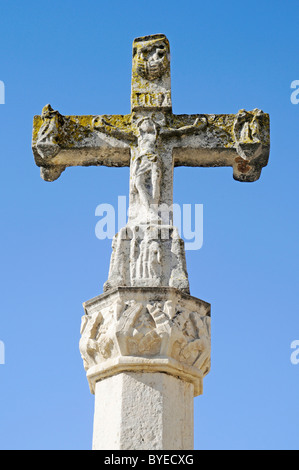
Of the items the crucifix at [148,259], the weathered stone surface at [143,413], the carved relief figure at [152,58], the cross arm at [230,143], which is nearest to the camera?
the weathered stone surface at [143,413]

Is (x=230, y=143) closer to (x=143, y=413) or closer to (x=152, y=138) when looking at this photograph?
(x=152, y=138)

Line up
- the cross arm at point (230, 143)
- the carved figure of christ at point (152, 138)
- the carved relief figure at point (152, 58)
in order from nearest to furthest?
the carved figure of christ at point (152, 138)
the cross arm at point (230, 143)
the carved relief figure at point (152, 58)

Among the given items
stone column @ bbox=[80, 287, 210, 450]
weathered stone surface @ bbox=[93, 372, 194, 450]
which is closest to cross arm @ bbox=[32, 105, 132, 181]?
stone column @ bbox=[80, 287, 210, 450]

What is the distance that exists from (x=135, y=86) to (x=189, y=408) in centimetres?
334

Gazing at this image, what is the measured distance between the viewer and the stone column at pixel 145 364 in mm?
6195

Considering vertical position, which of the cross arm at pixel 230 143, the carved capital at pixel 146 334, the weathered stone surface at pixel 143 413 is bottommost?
the weathered stone surface at pixel 143 413

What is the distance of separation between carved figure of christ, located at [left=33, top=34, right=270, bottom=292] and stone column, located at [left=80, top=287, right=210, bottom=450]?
120 cm

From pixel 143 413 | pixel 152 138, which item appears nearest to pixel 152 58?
pixel 152 138

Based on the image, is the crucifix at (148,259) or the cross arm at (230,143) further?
the cross arm at (230,143)

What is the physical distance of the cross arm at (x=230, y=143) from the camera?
783 centimetres

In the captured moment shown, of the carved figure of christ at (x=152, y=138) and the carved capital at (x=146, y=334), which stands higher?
the carved figure of christ at (x=152, y=138)

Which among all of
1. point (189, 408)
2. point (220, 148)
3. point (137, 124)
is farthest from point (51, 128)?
point (189, 408)

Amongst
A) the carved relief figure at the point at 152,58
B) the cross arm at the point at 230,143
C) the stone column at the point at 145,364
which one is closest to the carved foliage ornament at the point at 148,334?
the stone column at the point at 145,364

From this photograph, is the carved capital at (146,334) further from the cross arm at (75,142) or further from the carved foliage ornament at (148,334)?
the cross arm at (75,142)
